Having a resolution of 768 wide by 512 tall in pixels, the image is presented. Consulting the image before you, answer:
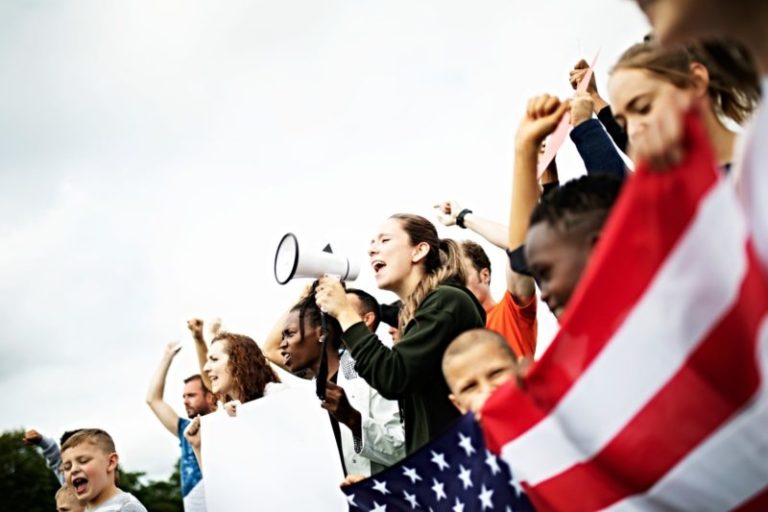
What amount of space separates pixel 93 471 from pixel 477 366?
3720mm

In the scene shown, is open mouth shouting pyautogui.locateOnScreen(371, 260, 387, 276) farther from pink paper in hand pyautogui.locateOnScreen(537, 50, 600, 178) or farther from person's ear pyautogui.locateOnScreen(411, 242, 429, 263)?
pink paper in hand pyautogui.locateOnScreen(537, 50, 600, 178)

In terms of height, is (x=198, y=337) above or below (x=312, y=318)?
above

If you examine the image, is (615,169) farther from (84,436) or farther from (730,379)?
(84,436)

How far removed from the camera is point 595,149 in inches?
113

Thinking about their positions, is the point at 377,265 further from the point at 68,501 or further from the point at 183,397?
the point at 183,397

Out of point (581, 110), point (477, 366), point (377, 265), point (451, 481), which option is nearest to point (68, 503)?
point (377, 265)

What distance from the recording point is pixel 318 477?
3977 mm

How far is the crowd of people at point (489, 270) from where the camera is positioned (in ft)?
4.19

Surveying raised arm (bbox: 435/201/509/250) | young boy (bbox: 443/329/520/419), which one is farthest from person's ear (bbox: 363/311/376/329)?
young boy (bbox: 443/329/520/419)

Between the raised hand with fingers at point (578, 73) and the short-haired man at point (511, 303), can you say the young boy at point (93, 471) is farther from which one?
the raised hand with fingers at point (578, 73)

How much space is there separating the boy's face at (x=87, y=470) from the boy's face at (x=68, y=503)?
0.33ft

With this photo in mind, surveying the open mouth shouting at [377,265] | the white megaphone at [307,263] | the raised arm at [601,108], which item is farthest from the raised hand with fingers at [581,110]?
the white megaphone at [307,263]

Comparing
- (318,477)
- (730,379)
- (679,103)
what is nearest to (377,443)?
(318,477)

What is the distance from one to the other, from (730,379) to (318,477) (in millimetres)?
2837
